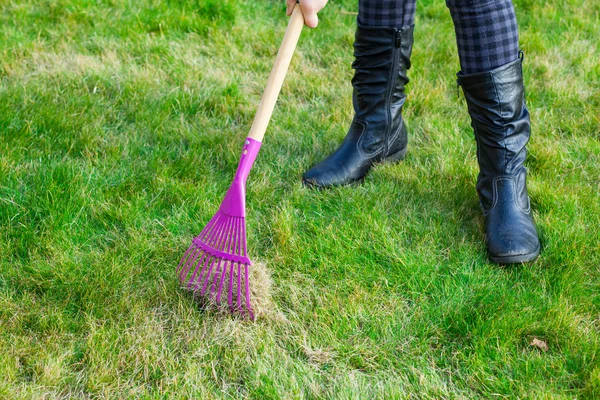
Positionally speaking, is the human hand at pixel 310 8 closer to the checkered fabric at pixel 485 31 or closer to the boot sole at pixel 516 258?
the checkered fabric at pixel 485 31

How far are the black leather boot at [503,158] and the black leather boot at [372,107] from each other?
352mm

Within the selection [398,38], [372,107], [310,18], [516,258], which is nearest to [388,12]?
[398,38]

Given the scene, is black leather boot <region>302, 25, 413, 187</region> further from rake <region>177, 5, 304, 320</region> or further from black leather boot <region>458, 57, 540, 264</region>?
rake <region>177, 5, 304, 320</region>

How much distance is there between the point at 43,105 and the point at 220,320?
159cm

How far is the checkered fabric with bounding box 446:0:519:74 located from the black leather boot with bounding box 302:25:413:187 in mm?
353

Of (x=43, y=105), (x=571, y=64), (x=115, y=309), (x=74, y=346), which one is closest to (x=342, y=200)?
(x=115, y=309)

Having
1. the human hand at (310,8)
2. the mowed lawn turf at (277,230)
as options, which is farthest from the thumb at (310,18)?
the mowed lawn turf at (277,230)

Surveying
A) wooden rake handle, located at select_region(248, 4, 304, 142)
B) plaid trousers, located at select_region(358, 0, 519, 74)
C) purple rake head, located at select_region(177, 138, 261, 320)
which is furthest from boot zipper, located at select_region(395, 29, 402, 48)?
purple rake head, located at select_region(177, 138, 261, 320)

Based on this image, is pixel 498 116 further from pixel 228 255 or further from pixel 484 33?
pixel 228 255

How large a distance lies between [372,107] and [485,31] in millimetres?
609

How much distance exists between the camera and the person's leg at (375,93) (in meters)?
2.59

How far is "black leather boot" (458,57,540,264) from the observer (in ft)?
7.45

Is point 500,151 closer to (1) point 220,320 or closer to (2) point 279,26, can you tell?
(1) point 220,320

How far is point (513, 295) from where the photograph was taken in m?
2.12
